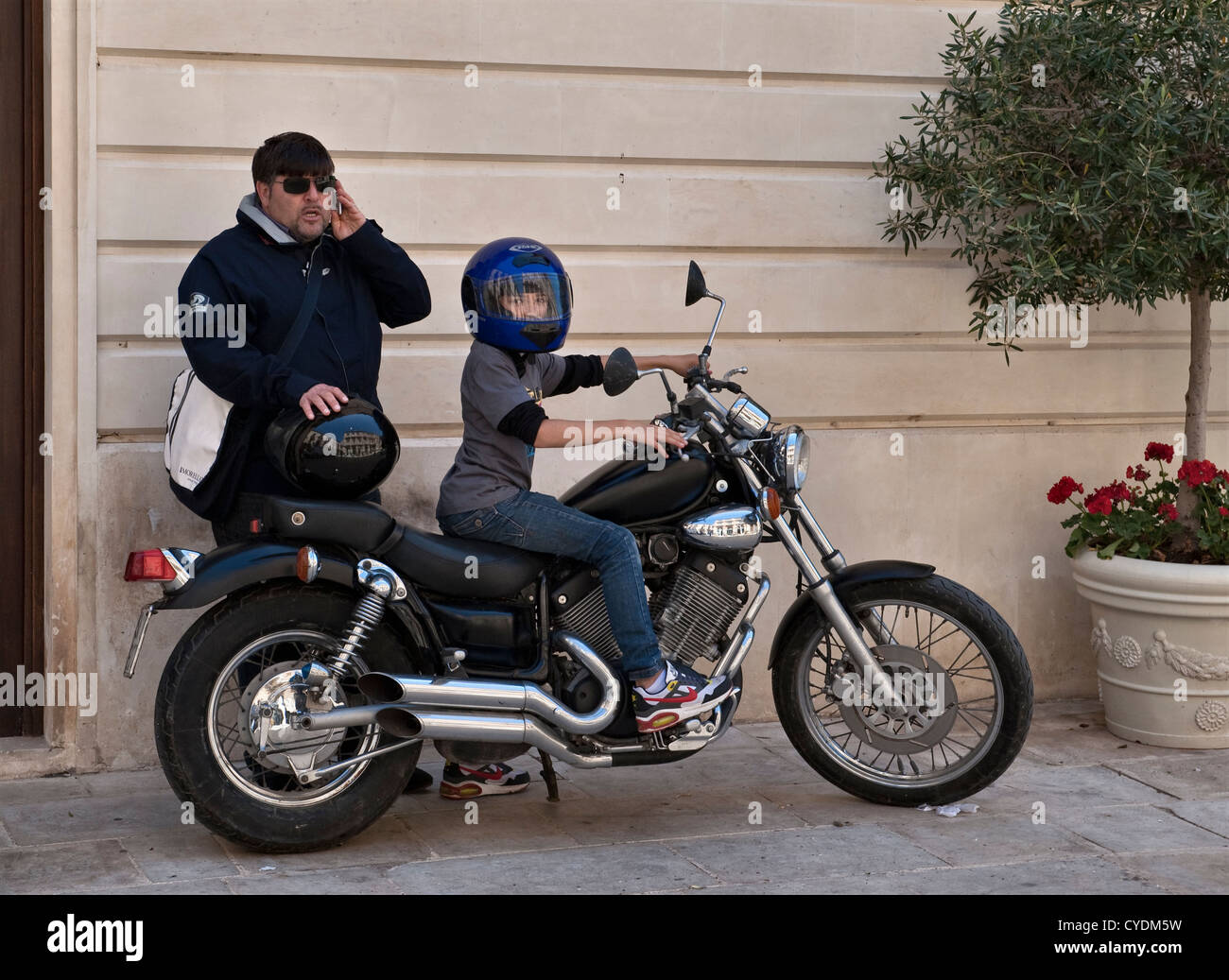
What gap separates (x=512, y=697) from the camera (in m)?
4.57

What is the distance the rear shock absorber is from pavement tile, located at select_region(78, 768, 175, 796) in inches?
44.0

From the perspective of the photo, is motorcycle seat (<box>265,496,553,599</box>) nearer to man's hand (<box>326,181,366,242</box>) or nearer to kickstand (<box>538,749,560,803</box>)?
kickstand (<box>538,749,560,803</box>)

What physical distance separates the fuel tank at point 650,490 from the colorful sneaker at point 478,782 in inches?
40.6

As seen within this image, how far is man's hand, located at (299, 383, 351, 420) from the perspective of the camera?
4.54 meters

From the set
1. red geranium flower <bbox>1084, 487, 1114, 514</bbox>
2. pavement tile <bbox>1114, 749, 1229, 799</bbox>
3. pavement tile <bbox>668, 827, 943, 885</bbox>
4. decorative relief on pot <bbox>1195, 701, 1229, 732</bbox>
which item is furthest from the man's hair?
decorative relief on pot <bbox>1195, 701, 1229, 732</bbox>

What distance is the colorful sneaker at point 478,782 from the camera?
519 centimetres

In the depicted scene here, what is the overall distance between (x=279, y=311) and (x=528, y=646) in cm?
132

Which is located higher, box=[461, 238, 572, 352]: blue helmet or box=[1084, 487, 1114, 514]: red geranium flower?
box=[461, 238, 572, 352]: blue helmet

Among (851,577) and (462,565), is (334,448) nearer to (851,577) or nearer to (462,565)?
(462,565)

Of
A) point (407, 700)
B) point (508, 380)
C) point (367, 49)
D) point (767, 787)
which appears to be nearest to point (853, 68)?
point (367, 49)

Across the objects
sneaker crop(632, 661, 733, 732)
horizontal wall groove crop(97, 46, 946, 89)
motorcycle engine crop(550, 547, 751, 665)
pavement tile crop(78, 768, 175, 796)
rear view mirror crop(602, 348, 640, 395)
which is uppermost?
horizontal wall groove crop(97, 46, 946, 89)

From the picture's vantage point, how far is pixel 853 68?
6.30 metres

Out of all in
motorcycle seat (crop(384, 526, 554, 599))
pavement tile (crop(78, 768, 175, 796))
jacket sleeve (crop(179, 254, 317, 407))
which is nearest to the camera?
motorcycle seat (crop(384, 526, 554, 599))

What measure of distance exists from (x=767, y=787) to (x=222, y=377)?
2253 millimetres
